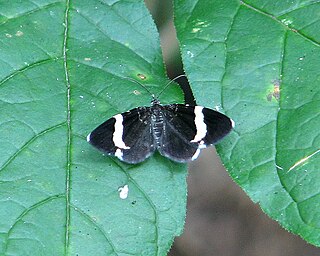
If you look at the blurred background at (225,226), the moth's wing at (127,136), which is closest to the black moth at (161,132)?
the moth's wing at (127,136)

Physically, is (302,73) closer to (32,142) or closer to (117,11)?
(117,11)

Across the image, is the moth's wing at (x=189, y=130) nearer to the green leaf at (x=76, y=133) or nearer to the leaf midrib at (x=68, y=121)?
the green leaf at (x=76, y=133)

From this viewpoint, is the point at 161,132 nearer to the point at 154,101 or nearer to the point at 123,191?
the point at 154,101

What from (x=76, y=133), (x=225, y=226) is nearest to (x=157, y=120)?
(x=76, y=133)

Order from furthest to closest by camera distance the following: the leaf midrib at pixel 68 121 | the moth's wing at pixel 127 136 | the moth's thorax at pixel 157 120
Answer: the moth's thorax at pixel 157 120 → the moth's wing at pixel 127 136 → the leaf midrib at pixel 68 121

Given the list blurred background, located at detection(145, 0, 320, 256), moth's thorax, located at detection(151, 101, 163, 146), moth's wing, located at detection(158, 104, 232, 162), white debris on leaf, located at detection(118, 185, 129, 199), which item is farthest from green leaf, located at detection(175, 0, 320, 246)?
blurred background, located at detection(145, 0, 320, 256)
